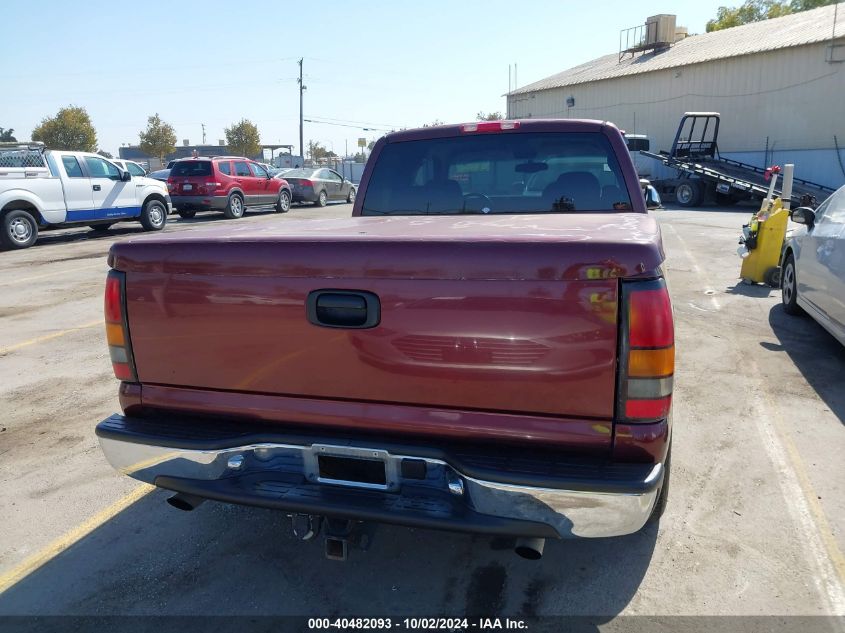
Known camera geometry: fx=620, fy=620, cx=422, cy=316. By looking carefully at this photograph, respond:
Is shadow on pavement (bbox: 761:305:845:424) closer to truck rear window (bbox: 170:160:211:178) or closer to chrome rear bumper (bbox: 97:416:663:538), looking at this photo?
chrome rear bumper (bbox: 97:416:663:538)

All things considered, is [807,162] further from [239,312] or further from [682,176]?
[239,312]

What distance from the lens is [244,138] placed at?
199ft

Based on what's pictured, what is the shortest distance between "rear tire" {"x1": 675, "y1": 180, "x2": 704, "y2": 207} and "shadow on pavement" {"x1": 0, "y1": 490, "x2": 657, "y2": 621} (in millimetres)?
21825

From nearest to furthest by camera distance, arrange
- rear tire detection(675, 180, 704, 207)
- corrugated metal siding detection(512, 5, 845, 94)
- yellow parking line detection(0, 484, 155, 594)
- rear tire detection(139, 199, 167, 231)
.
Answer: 1. yellow parking line detection(0, 484, 155, 594)
2. rear tire detection(139, 199, 167, 231)
3. rear tire detection(675, 180, 704, 207)
4. corrugated metal siding detection(512, 5, 845, 94)

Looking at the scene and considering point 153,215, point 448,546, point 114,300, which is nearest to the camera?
point 114,300

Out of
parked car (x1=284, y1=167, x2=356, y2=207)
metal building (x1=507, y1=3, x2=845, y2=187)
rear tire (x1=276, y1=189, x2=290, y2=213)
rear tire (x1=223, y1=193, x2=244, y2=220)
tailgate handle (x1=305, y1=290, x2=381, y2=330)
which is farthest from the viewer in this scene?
metal building (x1=507, y1=3, x2=845, y2=187)

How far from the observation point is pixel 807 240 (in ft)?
21.1

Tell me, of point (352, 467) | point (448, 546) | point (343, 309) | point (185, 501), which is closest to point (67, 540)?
point (185, 501)

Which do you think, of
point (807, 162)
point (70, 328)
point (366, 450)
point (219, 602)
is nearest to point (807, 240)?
point (366, 450)

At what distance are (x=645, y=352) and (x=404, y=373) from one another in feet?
2.72

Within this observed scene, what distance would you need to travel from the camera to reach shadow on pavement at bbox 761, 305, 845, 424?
4891 mm

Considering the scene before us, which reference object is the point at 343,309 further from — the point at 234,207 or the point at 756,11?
the point at 756,11

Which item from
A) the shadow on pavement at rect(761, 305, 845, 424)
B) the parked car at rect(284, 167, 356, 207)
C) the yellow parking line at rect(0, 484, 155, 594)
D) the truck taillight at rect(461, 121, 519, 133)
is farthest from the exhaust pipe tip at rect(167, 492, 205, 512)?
the parked car at rect(284, 167, 356, 207)

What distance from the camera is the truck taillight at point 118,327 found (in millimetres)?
2549
